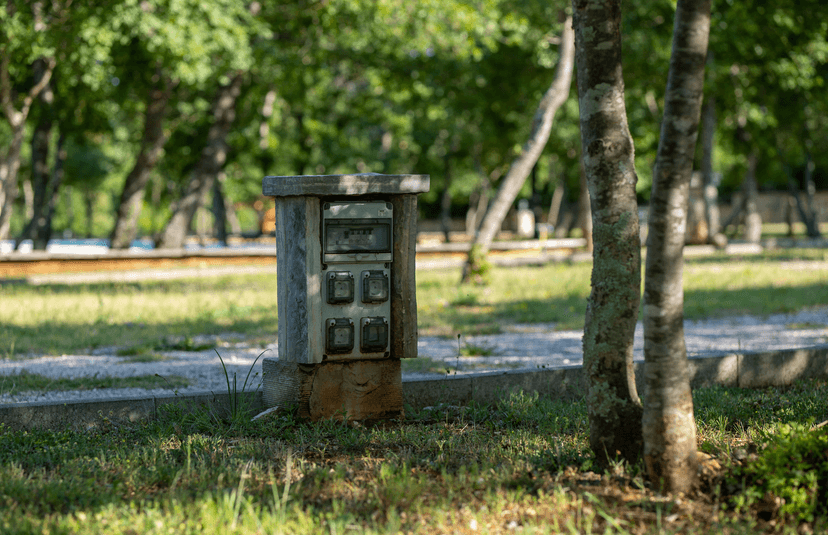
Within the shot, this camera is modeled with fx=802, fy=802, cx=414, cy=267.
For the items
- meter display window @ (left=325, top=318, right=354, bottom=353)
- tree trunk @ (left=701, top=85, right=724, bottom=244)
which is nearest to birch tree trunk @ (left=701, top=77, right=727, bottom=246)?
tree trunk @ (left=701, top=85, right=724, bottom=244)

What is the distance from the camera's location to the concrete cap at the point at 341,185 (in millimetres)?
4359

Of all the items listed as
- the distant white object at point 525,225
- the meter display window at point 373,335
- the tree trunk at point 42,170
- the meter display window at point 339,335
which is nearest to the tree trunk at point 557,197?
the distant white object at point 525,225

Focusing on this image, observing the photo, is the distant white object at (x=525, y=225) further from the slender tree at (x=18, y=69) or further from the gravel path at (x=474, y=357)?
the gravel path at (x=474, y=357)

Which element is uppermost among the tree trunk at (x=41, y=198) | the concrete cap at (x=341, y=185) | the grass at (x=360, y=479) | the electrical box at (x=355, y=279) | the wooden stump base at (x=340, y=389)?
the tree trunk at (x=41, y=198)

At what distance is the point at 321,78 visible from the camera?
70.3 feet

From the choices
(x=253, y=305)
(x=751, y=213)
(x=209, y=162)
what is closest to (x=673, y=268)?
(x=253, y=305)

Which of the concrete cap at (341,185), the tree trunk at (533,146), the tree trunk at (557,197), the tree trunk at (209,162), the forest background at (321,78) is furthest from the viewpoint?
the tree trunk at (557,197)

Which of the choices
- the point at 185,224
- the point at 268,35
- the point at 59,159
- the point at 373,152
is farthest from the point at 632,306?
the point at 373,152

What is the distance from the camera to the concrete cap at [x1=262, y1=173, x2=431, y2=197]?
436 cm

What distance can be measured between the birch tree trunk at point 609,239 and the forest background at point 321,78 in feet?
35.3

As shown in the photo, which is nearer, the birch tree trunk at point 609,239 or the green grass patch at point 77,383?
the birch tree trunk at point 609,239

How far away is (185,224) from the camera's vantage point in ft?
70.0

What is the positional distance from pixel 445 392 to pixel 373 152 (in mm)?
26789

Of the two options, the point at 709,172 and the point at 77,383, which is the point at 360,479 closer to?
the point at 77,383
